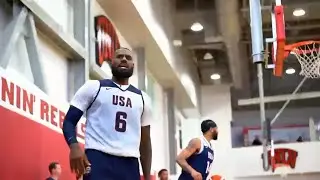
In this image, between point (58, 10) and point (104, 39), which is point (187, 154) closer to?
point (58, 10)

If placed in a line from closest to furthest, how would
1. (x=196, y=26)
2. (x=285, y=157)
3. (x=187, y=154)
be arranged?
(x=187, y=154) → (x=196, y=26) → (x=285, y=157)

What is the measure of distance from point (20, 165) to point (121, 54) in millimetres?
2181

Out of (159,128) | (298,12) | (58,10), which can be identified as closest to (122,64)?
(58,10)

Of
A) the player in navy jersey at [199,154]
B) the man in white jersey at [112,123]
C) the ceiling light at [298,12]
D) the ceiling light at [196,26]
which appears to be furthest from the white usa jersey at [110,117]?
the ceiling light at [196,26]

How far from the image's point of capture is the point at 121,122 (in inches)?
158

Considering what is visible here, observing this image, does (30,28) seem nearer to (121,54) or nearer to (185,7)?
(121,54)

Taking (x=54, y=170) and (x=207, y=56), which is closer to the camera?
(x=54, y=170)

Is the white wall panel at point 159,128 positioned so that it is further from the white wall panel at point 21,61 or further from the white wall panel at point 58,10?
the white wall panel at point 21,61

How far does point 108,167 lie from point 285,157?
1478 centimetres

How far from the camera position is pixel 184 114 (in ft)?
64.1

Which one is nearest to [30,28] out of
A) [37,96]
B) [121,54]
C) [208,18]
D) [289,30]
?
[37,96]

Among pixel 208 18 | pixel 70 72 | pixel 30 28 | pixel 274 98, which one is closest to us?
pixel 30 28

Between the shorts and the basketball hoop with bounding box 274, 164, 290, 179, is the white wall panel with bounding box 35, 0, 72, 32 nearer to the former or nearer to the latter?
the shorts

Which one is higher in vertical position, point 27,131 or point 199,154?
point 27,131
